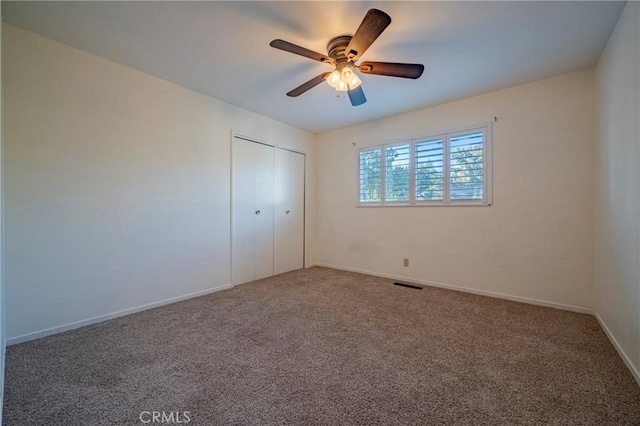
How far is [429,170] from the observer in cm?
361

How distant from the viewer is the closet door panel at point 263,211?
12.9ft

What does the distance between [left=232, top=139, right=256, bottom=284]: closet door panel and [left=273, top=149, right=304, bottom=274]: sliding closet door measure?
0.47 m

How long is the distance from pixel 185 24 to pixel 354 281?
11.1 ft

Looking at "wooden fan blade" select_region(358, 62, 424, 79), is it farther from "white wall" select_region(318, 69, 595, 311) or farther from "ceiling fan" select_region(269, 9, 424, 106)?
"white wall" select_region(318, 69, 595, 311)

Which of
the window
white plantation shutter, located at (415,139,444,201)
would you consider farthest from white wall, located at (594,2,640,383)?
white plantation shutter, located at (415,139,444,201)

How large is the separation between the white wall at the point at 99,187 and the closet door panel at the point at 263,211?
643 mm

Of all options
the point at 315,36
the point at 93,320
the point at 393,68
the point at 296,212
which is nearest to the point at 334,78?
the point at 315,36

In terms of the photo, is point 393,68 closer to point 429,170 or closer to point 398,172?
point 429,170

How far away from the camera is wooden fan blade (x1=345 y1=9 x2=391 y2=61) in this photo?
1.51 meters

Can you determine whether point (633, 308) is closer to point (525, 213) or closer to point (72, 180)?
point (525, 213)

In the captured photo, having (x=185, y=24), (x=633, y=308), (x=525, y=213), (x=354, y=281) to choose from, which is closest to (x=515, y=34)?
(x=525, y=213)

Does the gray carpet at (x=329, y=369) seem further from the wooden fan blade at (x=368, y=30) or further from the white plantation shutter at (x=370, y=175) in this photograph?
the wooden fan blade at (x=368, y=30)

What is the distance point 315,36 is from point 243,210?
93.3 inches

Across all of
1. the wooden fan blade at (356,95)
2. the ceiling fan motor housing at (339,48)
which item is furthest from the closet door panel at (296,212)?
the ceiling fan motor housing at (339,48)
